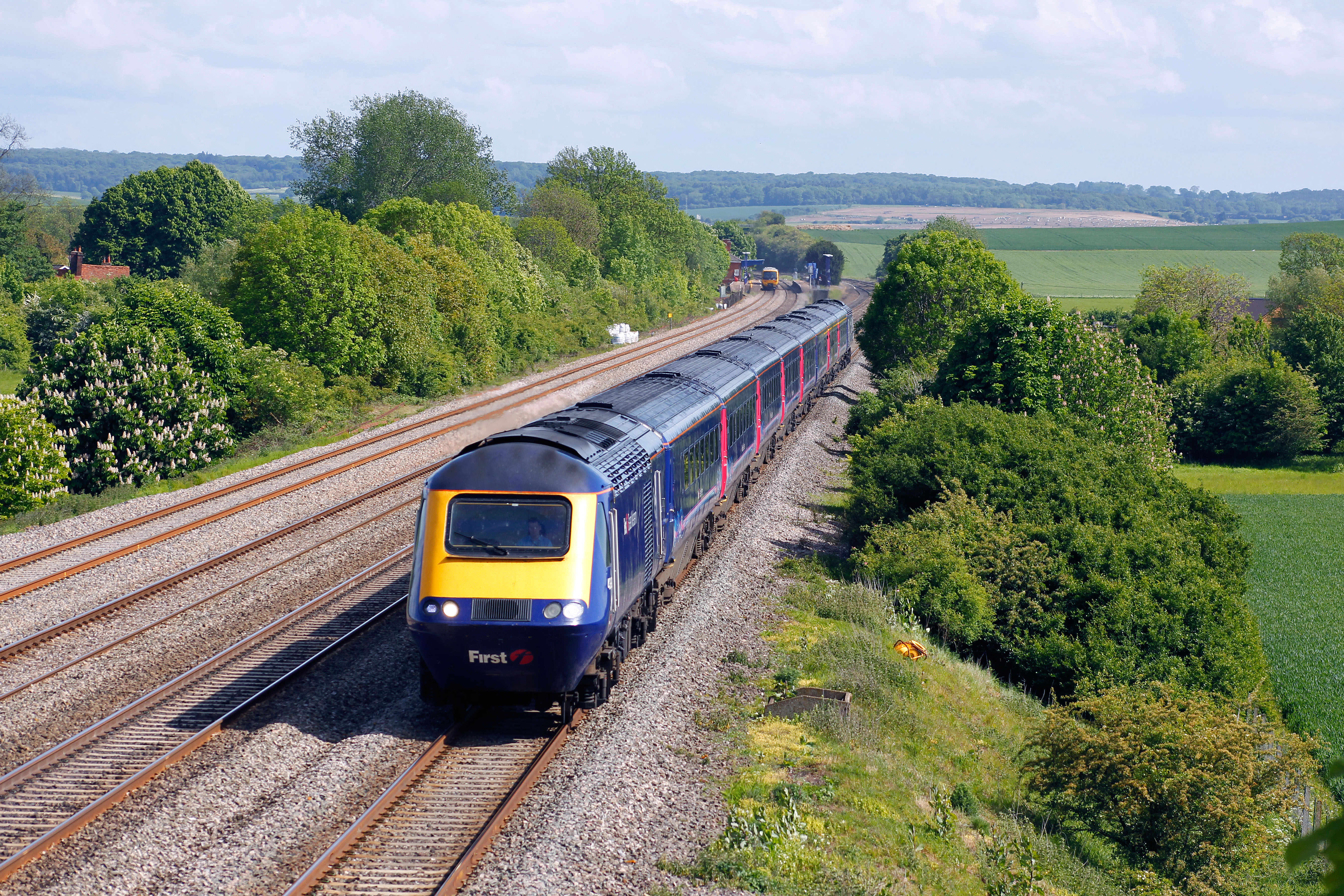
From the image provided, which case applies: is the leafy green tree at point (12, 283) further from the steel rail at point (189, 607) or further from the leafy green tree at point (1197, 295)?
the leafy green tree at point (1197, 295)

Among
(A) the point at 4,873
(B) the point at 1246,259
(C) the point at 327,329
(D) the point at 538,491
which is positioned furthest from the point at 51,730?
(B) the point at 1246,259

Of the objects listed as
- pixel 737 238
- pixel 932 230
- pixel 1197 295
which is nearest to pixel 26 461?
pixel 1197 295

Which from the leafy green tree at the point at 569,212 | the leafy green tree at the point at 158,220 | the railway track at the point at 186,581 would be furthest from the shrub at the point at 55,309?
the leafy green tree at the point at 569,212

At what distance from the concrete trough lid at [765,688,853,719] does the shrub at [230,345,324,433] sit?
25.4 metres

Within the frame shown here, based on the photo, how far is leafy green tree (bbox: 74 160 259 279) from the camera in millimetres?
90938

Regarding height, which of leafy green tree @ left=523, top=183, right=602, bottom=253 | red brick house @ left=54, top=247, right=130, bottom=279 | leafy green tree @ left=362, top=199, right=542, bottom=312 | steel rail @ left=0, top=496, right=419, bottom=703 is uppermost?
leafy green tree @ left=523, top=183, right=602, bottom=253

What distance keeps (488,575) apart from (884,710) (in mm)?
6572

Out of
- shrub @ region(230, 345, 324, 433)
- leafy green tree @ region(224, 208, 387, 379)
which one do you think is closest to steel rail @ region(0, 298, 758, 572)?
shrub @ region(230, 345, 324, 433)

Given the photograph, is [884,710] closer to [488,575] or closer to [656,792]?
[656,792]

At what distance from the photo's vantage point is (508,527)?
12.5 metres

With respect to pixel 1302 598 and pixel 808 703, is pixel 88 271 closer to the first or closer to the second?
pixel 808 703

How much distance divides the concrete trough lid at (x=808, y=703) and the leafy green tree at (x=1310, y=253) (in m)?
96.5

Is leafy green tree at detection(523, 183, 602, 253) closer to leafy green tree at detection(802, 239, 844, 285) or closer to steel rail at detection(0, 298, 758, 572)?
steel rail at detection(0, 298, 758, 572)

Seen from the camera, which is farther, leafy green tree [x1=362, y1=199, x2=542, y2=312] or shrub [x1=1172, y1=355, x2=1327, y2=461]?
leafy green tree [x1=362, y1=199, x2=542, y2=312]
